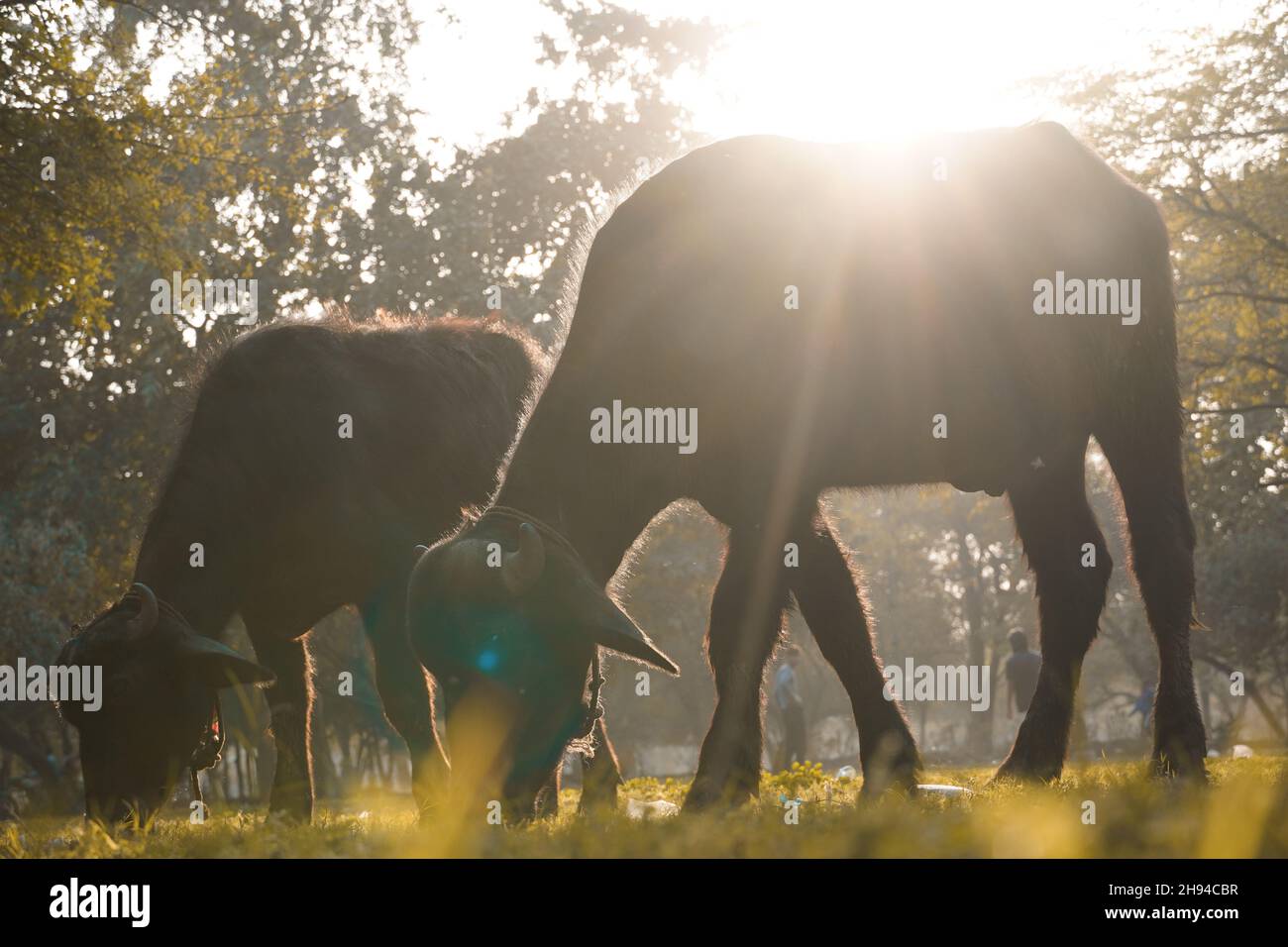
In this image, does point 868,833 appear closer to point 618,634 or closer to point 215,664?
point 618,634

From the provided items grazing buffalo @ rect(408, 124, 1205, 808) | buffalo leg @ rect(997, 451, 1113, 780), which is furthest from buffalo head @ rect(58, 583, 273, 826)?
buffalo leg @ rect(997, 451, 1113, 780)

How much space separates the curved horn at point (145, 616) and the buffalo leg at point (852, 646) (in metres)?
3.45

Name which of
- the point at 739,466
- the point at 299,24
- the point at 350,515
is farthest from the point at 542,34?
the point at 739,466

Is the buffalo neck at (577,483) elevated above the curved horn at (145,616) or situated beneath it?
elevated above

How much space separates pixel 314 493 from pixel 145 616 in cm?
241

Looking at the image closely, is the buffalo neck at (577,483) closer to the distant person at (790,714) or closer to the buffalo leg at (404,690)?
the buffalo leg at (404,690)

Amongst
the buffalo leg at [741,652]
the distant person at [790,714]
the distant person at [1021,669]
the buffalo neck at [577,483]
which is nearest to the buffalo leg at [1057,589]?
the buffalo leg at [741,652]

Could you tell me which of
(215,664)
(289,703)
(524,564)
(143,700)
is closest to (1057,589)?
(524,564)

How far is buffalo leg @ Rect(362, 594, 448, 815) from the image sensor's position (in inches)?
359

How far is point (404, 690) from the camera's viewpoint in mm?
9289

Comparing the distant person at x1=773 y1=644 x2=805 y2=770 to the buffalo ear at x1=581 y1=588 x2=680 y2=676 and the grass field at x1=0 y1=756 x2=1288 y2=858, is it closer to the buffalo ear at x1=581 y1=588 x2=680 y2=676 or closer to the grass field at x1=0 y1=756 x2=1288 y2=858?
the grass field at x1=0 y1=756 x2=1288 y2=858

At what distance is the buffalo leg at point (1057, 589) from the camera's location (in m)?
7.51

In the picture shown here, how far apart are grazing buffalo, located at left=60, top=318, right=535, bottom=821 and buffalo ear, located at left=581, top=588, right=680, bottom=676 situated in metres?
2.94
